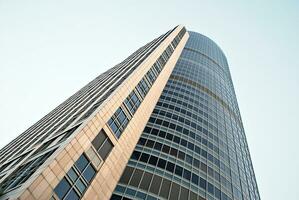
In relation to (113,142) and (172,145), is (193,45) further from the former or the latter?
(113,142)

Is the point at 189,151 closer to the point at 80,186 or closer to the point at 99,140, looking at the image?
the point at 99,140

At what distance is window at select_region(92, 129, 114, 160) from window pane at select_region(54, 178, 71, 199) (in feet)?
18.1

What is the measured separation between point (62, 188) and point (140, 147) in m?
21.6

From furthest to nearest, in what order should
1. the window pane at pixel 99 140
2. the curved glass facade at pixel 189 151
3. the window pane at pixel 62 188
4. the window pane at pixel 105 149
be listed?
1. the curved glass facade at pixel 189 151
2. the window pane at pixel 105 149
3. the window pane at pixel 99 140
4. the window pane at pixel 62 188

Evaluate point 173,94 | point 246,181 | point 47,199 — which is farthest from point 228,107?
point 47,199

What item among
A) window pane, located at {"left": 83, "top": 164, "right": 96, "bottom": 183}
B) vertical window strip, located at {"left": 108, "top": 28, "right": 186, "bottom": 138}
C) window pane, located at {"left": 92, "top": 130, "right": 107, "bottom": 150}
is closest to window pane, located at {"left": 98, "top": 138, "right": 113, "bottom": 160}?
window pane, located at {"left": 92, "top": 130, "right": 107, "bottom": 150}

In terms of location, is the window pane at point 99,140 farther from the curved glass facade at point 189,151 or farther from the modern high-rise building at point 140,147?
the curved glass facade at point 189,151

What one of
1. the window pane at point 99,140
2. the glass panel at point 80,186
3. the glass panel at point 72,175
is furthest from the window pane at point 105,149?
the glass panel at point 72,175

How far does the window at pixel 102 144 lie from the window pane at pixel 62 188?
5.51m

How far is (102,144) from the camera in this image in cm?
3130

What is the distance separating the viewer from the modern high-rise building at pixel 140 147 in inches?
1035

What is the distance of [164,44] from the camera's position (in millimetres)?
69750

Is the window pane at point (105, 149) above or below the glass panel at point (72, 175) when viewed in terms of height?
below

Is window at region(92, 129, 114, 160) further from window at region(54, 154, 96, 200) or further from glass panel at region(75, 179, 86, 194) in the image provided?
glass panel at region(75, 179, 86, 194)
